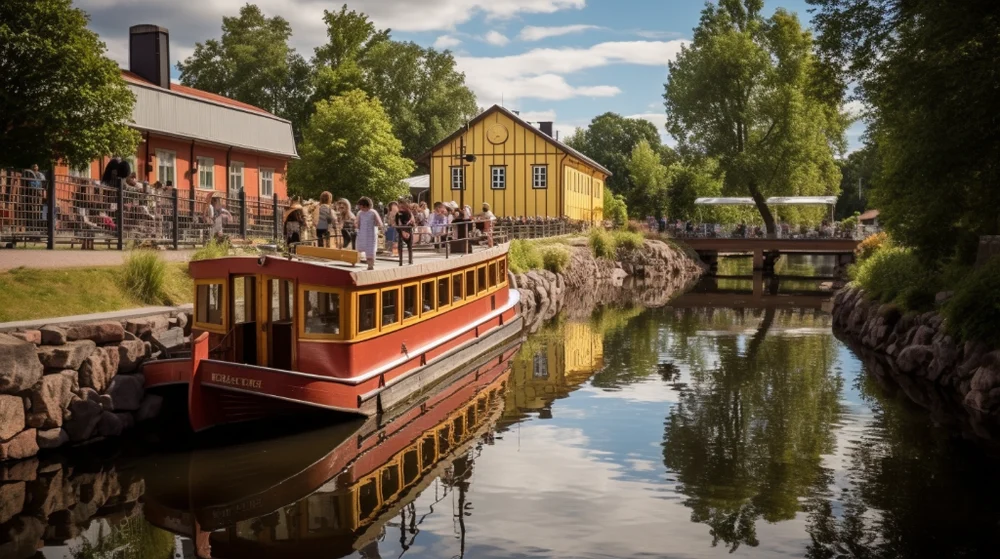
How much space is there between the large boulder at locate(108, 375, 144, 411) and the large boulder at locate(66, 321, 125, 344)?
577 millimetres

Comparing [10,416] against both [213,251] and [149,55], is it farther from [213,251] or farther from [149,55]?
[149,55]

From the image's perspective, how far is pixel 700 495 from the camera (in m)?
11.7

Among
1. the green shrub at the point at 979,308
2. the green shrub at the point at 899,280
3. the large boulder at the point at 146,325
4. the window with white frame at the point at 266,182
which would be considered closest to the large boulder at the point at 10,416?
the large boulder at the point at 146,325

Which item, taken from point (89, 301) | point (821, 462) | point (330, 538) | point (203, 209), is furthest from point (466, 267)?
point (330, 538)

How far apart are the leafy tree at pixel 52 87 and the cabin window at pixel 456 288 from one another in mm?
7831

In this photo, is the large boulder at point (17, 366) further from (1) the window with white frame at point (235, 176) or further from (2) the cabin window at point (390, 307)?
(1) the window with white frame at point (235, 176)

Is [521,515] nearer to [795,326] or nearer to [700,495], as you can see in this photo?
[700,495]

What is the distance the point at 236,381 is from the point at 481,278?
32.2 feet

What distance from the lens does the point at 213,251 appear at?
18938 mm

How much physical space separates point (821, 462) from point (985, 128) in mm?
9270

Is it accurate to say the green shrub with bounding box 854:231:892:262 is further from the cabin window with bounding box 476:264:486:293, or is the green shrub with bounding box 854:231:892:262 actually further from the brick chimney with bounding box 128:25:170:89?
the brick chimney with bounding box 128:25:170:89

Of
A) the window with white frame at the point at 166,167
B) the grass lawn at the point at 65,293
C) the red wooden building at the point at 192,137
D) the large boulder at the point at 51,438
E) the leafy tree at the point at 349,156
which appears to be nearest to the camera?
the large boulder at the point at 51,438

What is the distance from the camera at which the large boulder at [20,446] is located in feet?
40.3

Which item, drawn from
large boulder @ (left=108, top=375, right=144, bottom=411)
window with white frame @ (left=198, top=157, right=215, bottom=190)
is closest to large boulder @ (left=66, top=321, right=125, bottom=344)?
large boulder @ (left=108, top=375, right=144, bottom=411)
